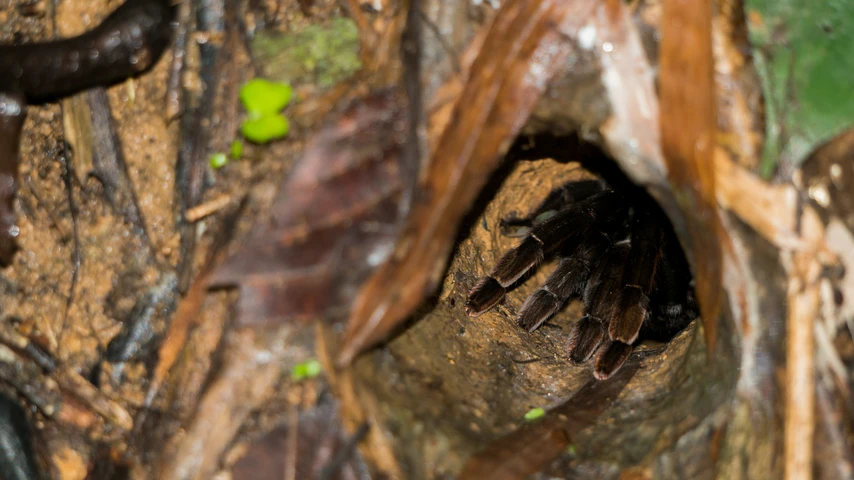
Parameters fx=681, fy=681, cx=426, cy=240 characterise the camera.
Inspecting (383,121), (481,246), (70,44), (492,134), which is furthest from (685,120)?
(481,246)

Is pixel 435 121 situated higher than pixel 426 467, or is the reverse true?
pixel 435 121

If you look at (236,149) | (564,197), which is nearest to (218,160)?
(236,149)

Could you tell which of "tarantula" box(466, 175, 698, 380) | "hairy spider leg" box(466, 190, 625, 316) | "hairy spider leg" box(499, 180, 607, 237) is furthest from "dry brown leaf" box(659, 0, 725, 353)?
"hairy spider leg" box(499, 180, 607, 237)

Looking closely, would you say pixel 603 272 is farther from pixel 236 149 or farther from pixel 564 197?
pixel 236 149

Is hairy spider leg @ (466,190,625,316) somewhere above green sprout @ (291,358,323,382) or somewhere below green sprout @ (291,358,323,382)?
below

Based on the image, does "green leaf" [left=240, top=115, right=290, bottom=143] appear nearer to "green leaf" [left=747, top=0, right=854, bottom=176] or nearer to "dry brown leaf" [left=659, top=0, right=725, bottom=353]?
"dry brown leaf" [left=659, top=0, right=725, bottom=353]

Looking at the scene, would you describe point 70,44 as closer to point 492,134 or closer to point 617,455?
point 492,134
